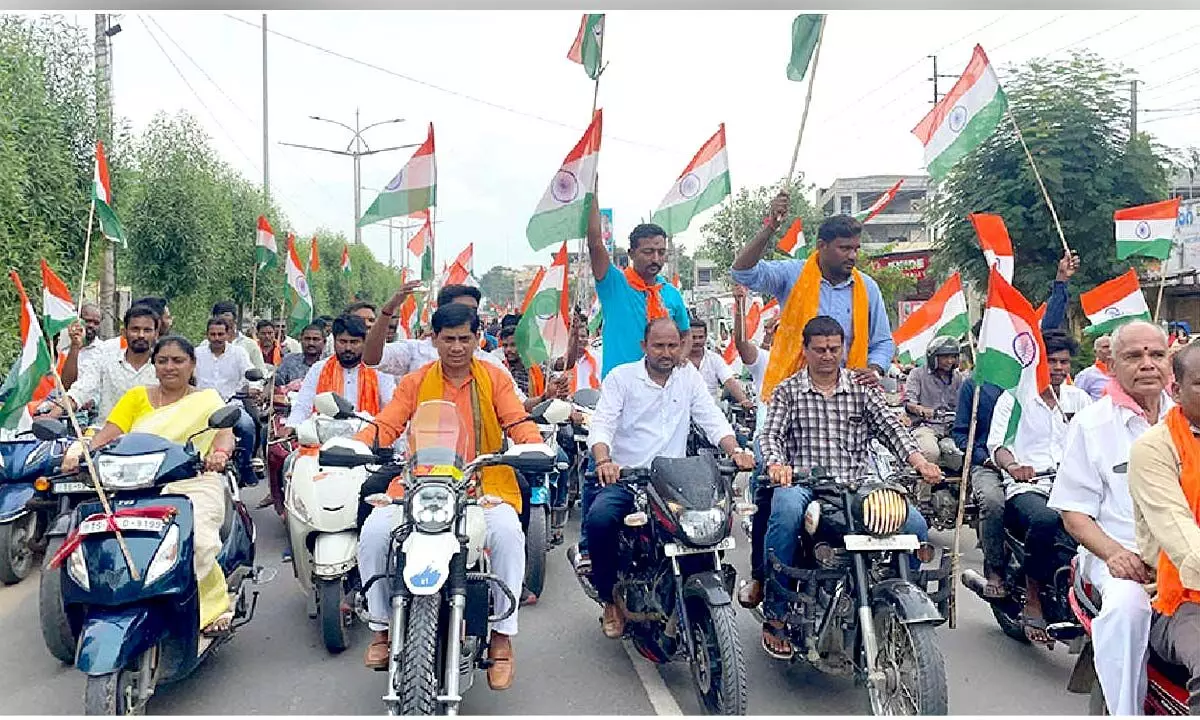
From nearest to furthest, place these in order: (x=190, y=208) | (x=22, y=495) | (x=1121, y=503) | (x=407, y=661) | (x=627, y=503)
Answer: (x=407, y=661)
(x=1121, y=503)
(x=627, y=503)
(x=22, y=495)
(x=190, y=208)

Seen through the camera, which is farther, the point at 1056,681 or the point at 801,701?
the point at 1056,681

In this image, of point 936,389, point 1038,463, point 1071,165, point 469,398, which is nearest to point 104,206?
point 469,398

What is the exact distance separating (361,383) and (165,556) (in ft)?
8.43

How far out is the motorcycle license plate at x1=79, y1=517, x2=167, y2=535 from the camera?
3670 millimetres

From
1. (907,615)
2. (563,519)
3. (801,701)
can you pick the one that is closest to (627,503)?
(801,701)

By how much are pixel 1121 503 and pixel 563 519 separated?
15.0 feet

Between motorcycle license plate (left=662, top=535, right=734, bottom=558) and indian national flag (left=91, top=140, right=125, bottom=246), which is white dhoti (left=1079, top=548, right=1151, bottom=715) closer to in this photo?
motorcycle license plate (left=662, top=535, right=734, bottom=558)

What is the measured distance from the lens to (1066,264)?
6.54 metres

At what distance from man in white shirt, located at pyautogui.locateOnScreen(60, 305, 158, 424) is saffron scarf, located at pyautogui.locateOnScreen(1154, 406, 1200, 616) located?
19.0 ft

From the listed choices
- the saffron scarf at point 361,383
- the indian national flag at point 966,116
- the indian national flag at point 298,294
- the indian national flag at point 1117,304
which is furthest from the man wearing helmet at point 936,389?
the indian national flag at point 298,294

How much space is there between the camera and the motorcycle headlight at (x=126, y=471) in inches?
155

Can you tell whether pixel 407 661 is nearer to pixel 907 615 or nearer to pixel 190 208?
pixel 907 615

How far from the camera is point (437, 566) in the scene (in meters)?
3.43

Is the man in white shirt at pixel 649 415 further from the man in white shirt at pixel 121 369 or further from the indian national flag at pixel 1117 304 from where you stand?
the indian national flag at pixel 1117 304
